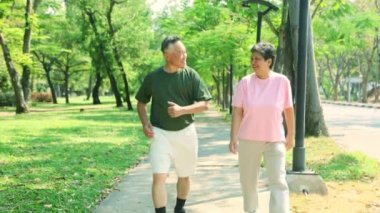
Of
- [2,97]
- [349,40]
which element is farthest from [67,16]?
[349,40]

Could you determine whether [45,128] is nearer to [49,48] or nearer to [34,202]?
[34,202]

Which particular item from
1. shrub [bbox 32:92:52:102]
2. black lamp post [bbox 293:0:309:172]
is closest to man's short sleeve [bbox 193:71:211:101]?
black lamp post [bbox 293:0:309:172]

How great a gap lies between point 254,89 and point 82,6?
3138cm

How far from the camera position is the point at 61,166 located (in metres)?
9.60

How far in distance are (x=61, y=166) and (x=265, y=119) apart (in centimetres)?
580

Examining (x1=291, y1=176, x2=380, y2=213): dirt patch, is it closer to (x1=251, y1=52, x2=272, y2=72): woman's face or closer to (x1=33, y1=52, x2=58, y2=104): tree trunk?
(x1=251, y1=52, x2=272, y2=72): woman's face

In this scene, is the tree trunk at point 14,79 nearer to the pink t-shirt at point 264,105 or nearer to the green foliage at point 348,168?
the green foliage at point 348,168

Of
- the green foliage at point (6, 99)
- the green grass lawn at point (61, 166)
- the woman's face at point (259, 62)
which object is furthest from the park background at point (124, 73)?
the green foliage at point (6, 99)

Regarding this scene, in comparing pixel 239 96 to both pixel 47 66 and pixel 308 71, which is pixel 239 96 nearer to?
pixel 308 71

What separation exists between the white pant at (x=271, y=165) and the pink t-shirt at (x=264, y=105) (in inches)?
3.4

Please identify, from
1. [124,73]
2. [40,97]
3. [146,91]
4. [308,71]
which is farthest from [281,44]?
[40,97]

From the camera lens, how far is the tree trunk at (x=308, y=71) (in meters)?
13.4

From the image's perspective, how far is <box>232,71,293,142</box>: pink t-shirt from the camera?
4723mm

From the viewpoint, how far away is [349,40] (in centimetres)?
1744
